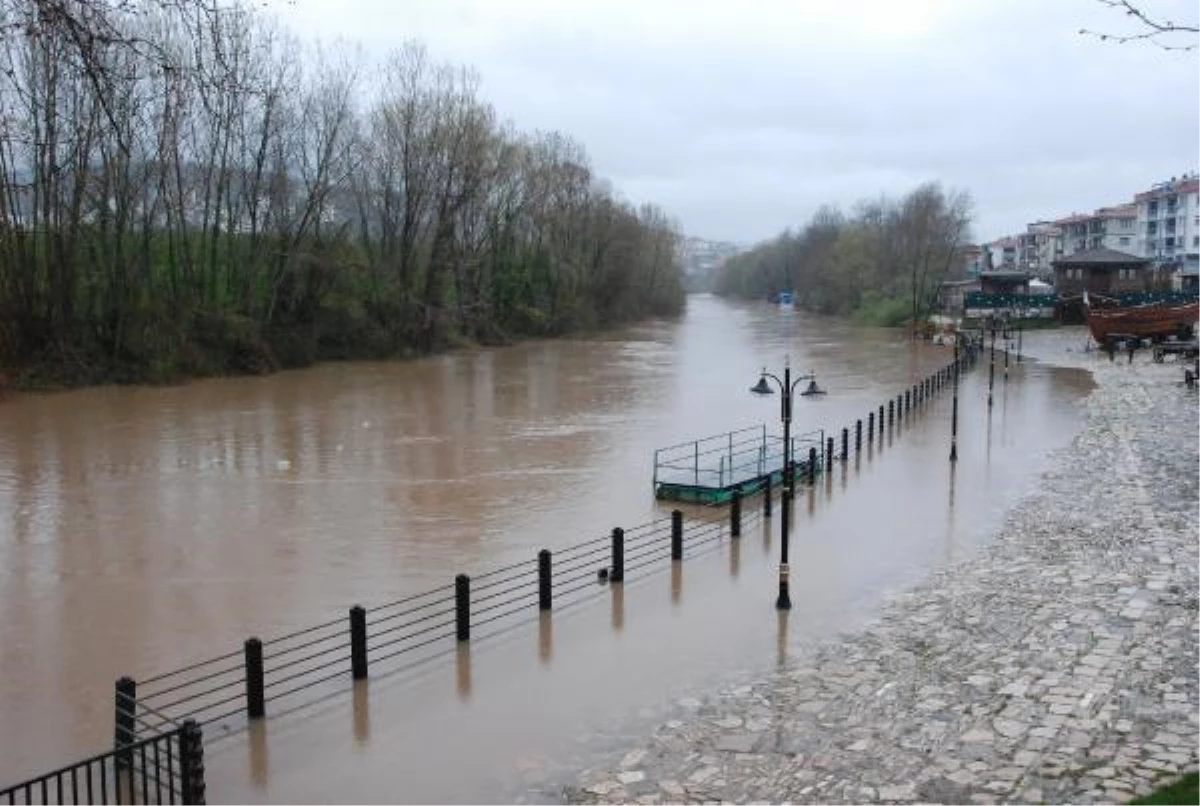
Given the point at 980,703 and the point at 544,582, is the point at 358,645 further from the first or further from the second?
the point at 980,703

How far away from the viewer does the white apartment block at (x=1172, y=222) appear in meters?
122

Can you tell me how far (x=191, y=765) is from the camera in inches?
357

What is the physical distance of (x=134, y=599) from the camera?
16047 mm

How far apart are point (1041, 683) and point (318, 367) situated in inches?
1943

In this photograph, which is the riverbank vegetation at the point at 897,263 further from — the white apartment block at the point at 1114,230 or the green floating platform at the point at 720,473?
the green floating platform at the point at 720,473

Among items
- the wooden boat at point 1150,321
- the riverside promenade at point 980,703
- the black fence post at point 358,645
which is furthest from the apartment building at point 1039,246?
the black fence post at point 358,645

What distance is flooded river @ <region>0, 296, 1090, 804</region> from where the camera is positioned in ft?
36.7

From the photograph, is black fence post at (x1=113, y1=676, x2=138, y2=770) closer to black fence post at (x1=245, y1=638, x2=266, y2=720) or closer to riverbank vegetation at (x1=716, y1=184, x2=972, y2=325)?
black fence post at (x1=245, y1=638, x2=266, y2=720)

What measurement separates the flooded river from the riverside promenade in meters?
0.78

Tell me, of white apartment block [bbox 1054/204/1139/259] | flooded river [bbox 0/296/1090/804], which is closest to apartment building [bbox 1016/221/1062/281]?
white apartment block [bbox 1054/204/1139/259]


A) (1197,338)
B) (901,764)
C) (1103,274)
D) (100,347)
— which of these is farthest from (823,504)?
(1103,274)

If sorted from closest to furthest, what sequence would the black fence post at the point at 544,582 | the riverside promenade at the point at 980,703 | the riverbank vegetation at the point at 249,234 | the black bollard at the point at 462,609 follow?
the riverside promenade at the point at 980,703 → the black bollard at the point at 462,609 → the black fence post at the point at 544,582 → the riverbank vegetation at the point at 249,234

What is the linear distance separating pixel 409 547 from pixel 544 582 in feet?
16.9

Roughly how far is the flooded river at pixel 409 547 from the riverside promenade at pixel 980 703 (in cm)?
78
